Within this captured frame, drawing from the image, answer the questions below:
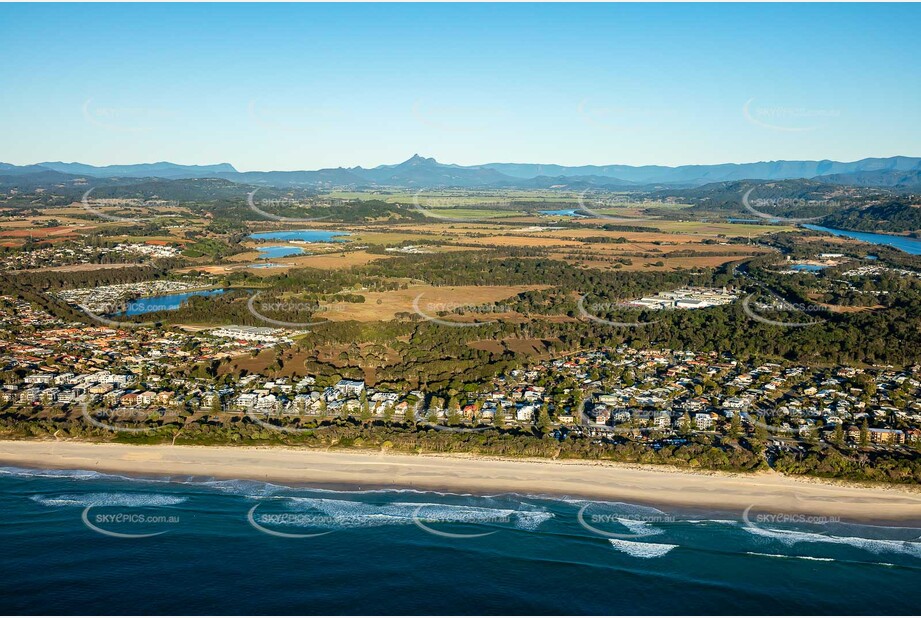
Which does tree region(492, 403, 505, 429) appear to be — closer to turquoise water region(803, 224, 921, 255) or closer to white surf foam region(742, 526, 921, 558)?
Answer: white surf foam region(742, 526, 921, 558)

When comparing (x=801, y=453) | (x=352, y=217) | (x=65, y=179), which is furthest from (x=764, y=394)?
(x=65, y=179)

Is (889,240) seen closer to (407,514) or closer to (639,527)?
(639,527)

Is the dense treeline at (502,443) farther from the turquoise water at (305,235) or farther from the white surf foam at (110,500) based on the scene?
the turquoise water at (305,235)

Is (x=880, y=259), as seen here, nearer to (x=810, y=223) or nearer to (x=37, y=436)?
(x=810, y=223)

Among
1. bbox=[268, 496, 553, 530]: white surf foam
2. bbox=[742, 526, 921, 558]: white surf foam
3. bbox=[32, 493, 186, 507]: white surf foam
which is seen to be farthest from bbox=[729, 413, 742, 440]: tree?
bbox=[32, 493, 186, 507]: white surf foam

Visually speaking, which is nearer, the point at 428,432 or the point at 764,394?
the point at 428,432

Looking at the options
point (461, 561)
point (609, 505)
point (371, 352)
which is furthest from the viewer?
point (371, 352)

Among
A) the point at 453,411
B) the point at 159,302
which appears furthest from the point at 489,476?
the point at 159,302

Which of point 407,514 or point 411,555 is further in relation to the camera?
point 407,514
